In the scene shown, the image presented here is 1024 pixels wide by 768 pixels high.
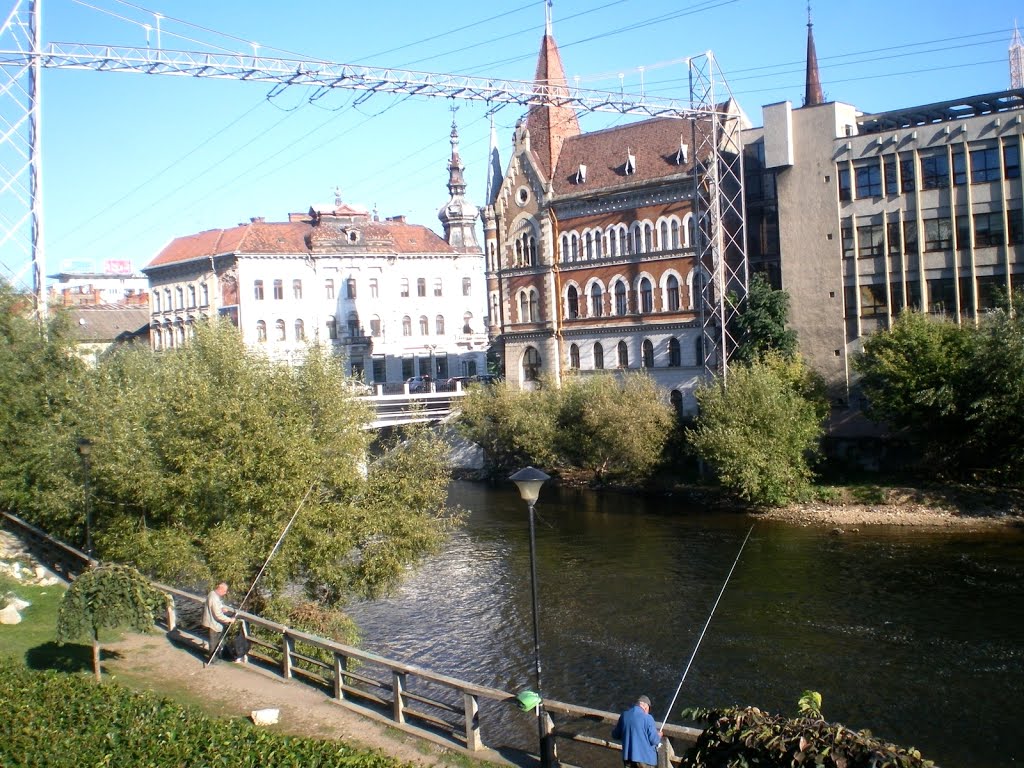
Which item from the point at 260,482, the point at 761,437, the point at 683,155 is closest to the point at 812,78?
the point at 683,155

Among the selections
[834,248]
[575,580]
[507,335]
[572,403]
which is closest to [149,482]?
[575,580]

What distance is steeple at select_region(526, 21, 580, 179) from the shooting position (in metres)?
56.2

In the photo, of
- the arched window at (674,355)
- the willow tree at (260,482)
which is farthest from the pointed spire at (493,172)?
the willow tree at (260,482)

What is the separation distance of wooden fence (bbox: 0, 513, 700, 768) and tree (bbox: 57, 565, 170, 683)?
2.04 metres

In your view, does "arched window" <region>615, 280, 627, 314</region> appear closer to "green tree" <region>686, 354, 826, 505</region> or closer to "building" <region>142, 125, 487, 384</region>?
"green tree" <region>686, 354, 826, 505</region>

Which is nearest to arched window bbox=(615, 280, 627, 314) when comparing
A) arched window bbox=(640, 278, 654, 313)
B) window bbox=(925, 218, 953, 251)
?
arched window bbox=(640, 278, 654, 313)

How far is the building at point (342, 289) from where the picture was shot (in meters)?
65.0

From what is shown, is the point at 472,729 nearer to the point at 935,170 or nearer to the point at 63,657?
the point at 63,657

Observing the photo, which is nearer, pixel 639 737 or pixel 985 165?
pixel 639 737

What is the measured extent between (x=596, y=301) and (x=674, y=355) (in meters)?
5.83

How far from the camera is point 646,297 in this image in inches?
2030

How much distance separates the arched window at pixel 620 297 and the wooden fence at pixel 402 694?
3291cm

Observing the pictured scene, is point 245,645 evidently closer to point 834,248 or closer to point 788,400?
point 788,400

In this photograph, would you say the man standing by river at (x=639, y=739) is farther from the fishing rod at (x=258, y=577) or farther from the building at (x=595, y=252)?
the building at (x=595, y=252)
